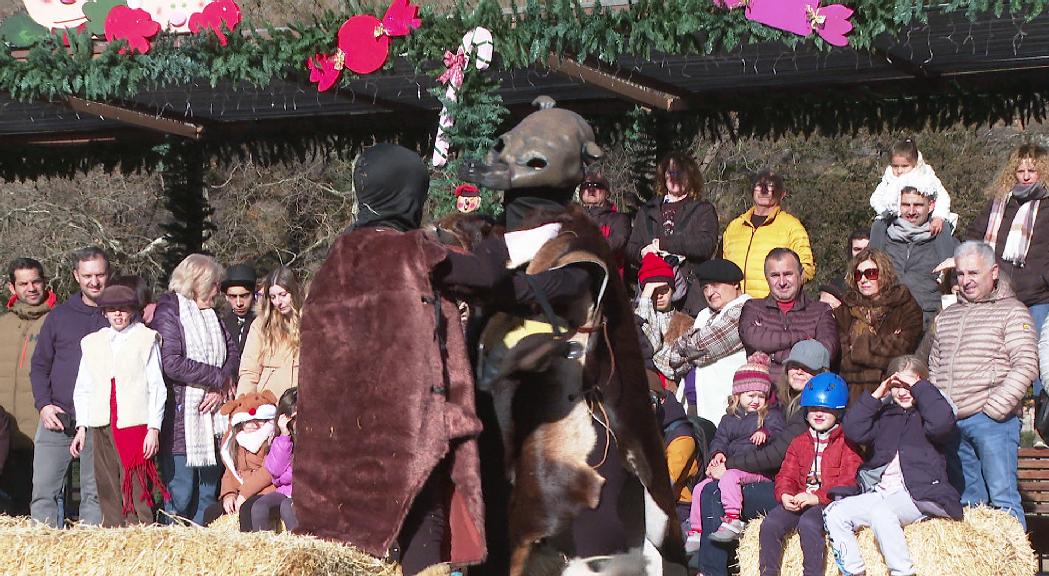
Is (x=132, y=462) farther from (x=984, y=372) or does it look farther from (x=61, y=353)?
(x=984, y=372)

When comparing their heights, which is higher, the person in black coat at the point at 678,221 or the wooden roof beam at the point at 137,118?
the wooden roof beam at the point at 137,118

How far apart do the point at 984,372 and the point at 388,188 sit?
3.98 meters

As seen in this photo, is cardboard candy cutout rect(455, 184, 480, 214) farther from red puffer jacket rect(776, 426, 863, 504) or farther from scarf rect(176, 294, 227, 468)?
red puffer jacket rect(776, 426, 863, 504)

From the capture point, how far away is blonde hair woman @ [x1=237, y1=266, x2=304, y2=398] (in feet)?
28.1

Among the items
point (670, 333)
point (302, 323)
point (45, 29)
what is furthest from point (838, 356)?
point (45, 29)

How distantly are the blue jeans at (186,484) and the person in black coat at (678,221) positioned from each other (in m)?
2.96

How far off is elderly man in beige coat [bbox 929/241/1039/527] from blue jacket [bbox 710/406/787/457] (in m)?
0.89

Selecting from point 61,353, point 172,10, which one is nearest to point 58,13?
point 172,10

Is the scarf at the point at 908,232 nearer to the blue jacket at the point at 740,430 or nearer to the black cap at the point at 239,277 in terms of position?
the blue jacket at the point at 740,430

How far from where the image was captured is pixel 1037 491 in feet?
26.9

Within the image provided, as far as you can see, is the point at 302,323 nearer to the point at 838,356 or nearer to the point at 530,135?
the point at 530,135

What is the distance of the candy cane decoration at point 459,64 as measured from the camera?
8.06 metres

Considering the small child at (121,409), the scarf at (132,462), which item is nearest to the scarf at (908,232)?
the small child at (121,409)

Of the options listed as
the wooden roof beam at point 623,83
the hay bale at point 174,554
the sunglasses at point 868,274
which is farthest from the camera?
the wooden roof beam at point 623,83
